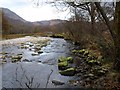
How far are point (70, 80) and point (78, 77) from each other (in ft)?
2.08

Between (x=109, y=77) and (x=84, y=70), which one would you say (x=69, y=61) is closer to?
(x=84, y=70)

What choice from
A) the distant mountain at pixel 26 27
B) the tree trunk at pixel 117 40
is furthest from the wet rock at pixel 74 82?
→ the distant mountain at pixel 26 27

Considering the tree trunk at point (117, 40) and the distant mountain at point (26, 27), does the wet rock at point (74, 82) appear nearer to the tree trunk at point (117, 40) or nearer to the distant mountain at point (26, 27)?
the tree trunk at point (117, 40)

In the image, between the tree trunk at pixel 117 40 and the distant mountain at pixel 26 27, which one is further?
the distant mountain at pixel 26 27

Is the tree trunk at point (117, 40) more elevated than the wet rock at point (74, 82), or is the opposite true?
the tree trunk at point (117, 40)

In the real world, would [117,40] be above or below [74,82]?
above

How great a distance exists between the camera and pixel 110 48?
34.7 ft

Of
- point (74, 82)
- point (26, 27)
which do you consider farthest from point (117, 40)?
point (26, 27)

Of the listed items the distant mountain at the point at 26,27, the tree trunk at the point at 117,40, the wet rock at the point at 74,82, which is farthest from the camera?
the distant mountain at the point at 26,27

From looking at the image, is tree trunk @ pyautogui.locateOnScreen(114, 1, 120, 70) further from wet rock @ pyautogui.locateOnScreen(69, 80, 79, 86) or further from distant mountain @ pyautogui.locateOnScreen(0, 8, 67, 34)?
distant mountain @ pyautogui.locateOnScreen(0, 8, 67, 34)

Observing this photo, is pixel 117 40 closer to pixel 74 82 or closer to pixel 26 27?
pixel 74 82

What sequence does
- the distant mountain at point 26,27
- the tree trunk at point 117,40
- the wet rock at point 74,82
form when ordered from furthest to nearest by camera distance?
the distant mountain at point 26,27 < the tree trunk at point 117,40 < the wet rock at point 74,82

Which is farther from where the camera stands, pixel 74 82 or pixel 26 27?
pixel 26 27

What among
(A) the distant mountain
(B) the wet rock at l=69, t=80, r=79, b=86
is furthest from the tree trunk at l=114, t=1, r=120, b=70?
(A) the distant mountain
